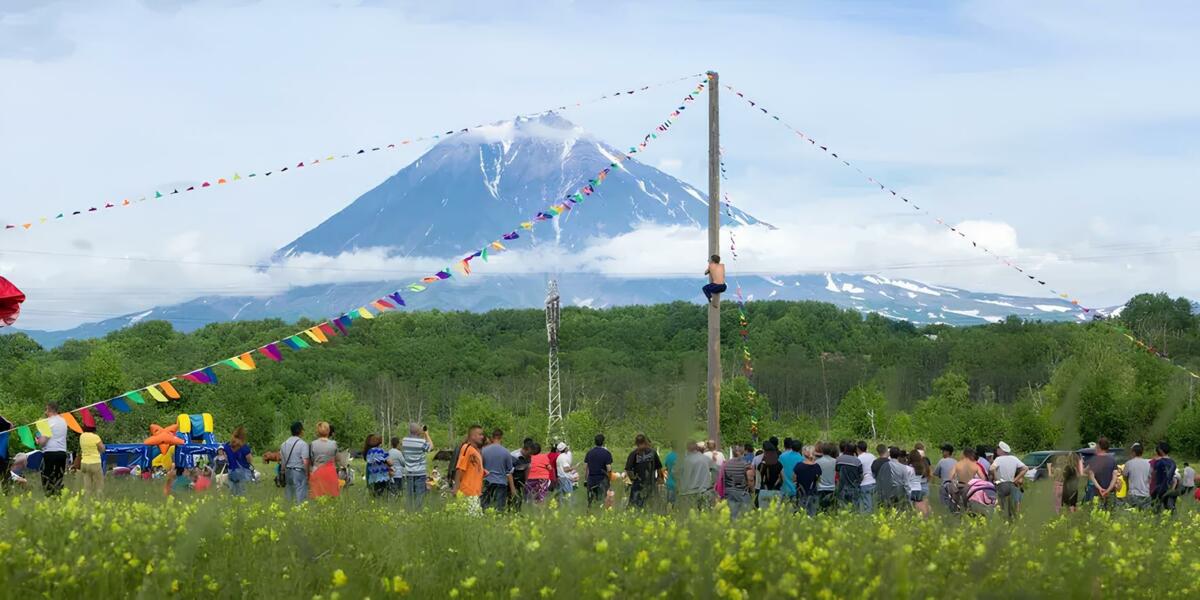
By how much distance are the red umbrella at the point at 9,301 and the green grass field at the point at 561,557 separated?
12.4 feet

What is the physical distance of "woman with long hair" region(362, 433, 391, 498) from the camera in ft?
59.1

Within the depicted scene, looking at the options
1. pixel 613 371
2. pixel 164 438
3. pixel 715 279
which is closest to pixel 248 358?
pixel 164 438

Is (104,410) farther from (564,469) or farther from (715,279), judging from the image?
(715,279)

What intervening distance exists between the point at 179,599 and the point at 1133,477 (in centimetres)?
1437

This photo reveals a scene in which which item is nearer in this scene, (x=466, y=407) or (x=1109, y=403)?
(x=1109, y=403)

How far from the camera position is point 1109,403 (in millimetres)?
52531

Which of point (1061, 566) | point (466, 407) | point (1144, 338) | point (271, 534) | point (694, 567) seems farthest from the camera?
point (1144, 338)

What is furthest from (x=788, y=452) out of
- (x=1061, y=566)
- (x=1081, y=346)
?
(x=1081, y=346)

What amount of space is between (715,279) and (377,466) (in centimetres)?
588

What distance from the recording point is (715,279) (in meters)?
19.5

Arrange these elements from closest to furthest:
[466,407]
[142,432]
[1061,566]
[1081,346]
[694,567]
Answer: [694,567]
[1061,566]
[142,432]
[466,407]
[1081,346]

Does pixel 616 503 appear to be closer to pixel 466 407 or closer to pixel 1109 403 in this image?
pixel 1109 403

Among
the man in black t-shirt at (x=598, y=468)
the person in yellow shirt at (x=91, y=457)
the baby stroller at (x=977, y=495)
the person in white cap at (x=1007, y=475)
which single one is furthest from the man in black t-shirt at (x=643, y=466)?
the person in yellow shirt at (x=91, y=457)

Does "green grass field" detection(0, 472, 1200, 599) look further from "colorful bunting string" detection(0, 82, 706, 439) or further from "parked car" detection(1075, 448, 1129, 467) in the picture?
"parked car" detection(1075, 448, 1129, 467)
